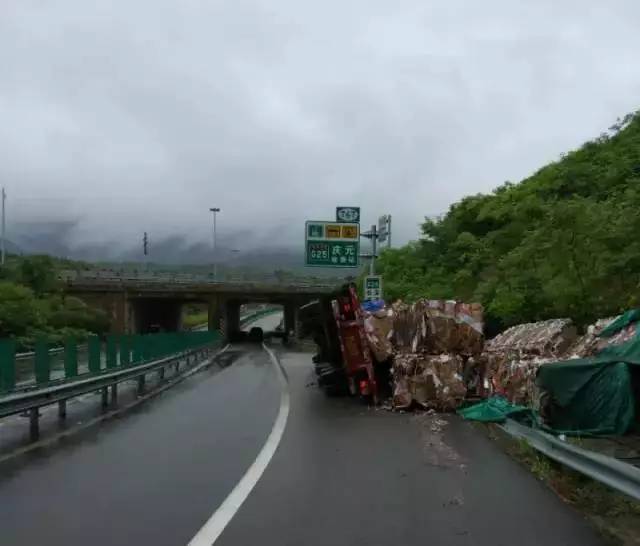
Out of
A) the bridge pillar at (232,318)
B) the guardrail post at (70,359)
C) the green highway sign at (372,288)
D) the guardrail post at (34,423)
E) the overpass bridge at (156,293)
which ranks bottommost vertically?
the bridge pillar at (232,318)

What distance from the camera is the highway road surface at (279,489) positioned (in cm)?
694

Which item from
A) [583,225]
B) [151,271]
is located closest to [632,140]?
[583,225]

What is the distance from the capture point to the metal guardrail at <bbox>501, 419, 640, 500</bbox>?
22.1 feet

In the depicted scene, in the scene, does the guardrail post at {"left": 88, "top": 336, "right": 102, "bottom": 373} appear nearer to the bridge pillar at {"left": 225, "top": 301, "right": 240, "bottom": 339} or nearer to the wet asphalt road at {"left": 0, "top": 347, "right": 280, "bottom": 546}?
the wet asphalt road at {"left": 0, "top": 347, "right": 280, "bottom": 546}

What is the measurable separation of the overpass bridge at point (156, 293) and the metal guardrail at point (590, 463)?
61.7m

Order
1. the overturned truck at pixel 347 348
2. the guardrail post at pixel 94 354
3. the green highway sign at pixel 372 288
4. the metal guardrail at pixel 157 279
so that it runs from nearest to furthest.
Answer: the overturned truck at pixel 347 348, the guardrail post at pixel 94 354, the green highway sign at pixel 372 288, the metal guardrail at pixel 157 279

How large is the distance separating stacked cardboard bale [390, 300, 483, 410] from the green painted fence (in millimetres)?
6799

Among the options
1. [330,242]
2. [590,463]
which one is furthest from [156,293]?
[590,463]

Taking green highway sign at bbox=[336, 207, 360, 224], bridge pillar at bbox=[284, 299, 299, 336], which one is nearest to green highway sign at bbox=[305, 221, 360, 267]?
green highway sign at bbox=[336, 207, 360, 224]

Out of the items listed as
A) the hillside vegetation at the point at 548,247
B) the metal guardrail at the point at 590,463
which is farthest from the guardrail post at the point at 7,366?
the hillside vegetation at the point at 548,247

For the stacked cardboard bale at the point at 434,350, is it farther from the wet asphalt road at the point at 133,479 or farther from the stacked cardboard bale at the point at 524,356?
the wet asphalt road at the point at 133,479

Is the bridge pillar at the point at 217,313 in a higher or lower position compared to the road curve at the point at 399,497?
lower

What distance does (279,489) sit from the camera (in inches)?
345

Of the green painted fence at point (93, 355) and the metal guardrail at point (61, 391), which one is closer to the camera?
the metal guardrail at point (61, 391)
